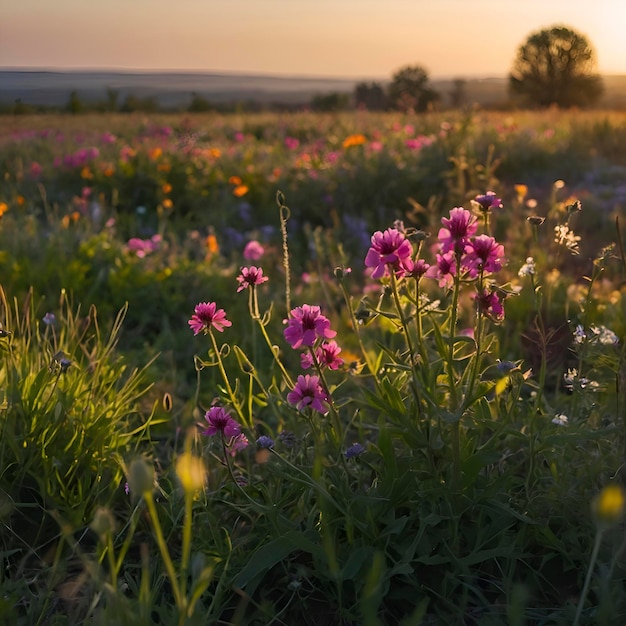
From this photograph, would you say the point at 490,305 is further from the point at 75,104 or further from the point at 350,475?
the point at 75,104

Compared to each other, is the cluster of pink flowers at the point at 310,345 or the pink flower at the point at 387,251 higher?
the pink flower at the point at 387,251

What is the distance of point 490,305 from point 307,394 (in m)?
0.46

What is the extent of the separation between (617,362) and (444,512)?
593 mm

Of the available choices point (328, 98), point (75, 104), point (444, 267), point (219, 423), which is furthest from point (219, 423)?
point (328, 98)

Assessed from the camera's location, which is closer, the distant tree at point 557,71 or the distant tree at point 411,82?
the distant tree at point 411,82

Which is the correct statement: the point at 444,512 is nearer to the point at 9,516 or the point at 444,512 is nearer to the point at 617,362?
the point at 617,362

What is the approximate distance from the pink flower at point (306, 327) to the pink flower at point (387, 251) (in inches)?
6.2

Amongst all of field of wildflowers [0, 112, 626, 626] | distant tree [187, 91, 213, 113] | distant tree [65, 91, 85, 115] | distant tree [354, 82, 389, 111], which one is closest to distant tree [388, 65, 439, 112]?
distant tree [354, 82, 389, 111]

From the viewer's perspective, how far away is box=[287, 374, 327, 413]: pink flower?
160 centimetres

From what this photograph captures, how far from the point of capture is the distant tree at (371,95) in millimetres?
33844

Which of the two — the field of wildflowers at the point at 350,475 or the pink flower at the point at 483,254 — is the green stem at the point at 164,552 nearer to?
the field of wildflowers at the point at 350,475

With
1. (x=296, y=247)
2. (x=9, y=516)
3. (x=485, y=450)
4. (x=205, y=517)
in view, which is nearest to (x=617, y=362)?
(x=485, y=450)

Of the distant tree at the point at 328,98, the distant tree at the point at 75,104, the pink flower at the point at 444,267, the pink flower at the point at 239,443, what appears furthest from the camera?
the distant tree at the point at 328,98

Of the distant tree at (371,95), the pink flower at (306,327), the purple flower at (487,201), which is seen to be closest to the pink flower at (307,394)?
the pink flower at (306,327)
